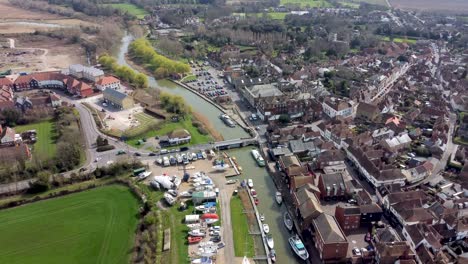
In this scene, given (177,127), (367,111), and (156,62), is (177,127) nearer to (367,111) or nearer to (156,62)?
(367,111)

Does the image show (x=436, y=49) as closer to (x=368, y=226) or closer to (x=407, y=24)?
(x=407, y=24)

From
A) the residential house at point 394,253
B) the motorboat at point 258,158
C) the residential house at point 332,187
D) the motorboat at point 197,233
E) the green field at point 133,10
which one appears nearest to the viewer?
the residential house at point 394,253

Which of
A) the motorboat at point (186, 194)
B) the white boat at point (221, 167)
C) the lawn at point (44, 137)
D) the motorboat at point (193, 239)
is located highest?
the lawn at point (44, 137)

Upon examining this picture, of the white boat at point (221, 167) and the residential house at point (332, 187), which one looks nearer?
the residential house at point (332, 187)

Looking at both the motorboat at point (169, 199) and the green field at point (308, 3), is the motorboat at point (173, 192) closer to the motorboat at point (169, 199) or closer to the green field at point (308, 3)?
the motorboat at point (169, 199)

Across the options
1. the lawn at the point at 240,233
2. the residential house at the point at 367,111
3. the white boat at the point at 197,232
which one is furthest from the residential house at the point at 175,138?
the residential house at the point at 367,111

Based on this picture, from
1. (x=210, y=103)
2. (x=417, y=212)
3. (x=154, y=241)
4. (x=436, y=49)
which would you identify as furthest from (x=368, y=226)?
(x=436, y=49)

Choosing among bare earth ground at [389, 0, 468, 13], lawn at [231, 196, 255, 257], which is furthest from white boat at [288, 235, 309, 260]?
bare earth ground at [389, 0, 468, 13]

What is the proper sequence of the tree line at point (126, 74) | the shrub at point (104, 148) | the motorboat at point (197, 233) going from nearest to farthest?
the motorboat at point (197, 233) → the shrub at point (104, 148) → the tree line at point (126, 74)
